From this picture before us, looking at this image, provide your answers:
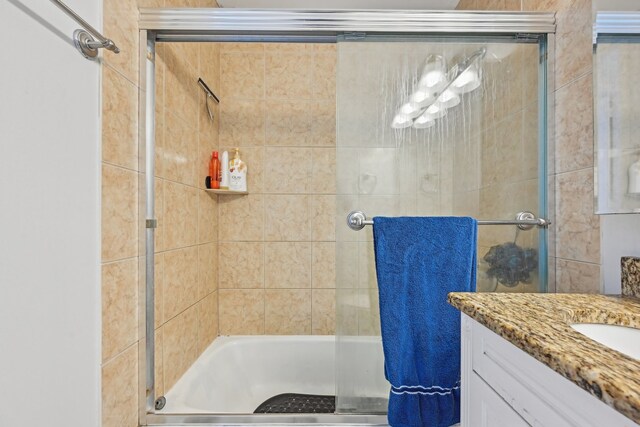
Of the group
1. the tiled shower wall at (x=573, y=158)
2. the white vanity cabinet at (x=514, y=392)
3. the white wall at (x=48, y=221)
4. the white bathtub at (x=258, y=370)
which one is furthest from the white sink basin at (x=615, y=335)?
the white bathtub at (x=258, y=370)

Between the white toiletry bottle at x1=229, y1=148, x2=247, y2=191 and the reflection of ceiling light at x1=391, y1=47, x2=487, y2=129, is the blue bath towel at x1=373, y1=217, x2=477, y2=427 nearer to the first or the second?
the reflection of ceiling light at x1=391, y1=47, x2=487, y2=129

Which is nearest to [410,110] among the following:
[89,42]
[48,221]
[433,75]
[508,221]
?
[433,75]

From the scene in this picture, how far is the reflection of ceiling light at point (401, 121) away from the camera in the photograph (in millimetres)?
1200

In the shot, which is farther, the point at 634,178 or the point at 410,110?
the point at 410,110

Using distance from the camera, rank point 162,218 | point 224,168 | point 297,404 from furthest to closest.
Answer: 1. point 224,168
2. point 297,404
3. point 162,218

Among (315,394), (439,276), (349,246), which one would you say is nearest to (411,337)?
(439,276)

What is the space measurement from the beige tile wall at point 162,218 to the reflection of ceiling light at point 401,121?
3.06 ft

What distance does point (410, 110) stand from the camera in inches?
47.4

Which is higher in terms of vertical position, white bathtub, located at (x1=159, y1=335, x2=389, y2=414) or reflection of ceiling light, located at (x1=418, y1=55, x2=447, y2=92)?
reflection of ceiling light, located at (x1=418, y1=55, x2=447, y2=92)

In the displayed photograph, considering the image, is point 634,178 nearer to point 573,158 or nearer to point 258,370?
point 573,158

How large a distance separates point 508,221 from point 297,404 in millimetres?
1426

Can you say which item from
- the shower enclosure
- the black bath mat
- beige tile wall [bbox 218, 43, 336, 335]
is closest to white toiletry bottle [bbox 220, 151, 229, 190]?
beige tile wall [bbox 218, 43, 336, 335]

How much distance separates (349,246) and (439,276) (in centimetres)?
33

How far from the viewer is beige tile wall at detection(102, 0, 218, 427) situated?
102 cm
